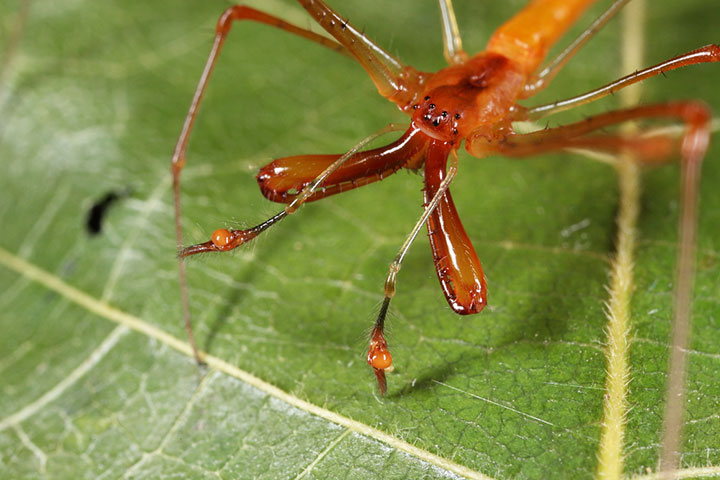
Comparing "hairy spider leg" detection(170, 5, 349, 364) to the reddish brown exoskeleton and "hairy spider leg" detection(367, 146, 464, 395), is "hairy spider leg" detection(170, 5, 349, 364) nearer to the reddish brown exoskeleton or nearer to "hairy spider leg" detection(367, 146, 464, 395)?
the reddish brown exoskeleton

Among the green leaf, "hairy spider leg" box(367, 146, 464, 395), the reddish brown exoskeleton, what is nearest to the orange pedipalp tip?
the reddish brown exoskeleton

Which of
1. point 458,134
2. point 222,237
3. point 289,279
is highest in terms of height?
point 458,134

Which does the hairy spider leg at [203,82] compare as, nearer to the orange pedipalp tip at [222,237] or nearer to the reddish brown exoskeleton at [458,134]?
the reddish brown exoskeleton at [458,134]

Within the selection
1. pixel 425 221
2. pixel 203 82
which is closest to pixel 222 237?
pixel 425 221

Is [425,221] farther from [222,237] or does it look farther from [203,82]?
[203,82]

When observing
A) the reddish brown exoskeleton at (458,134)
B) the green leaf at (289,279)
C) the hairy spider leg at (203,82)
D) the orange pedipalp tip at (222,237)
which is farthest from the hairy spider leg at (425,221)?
the hairy spider leg at (203,82)

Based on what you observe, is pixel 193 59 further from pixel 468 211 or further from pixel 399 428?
pixel 399 428
